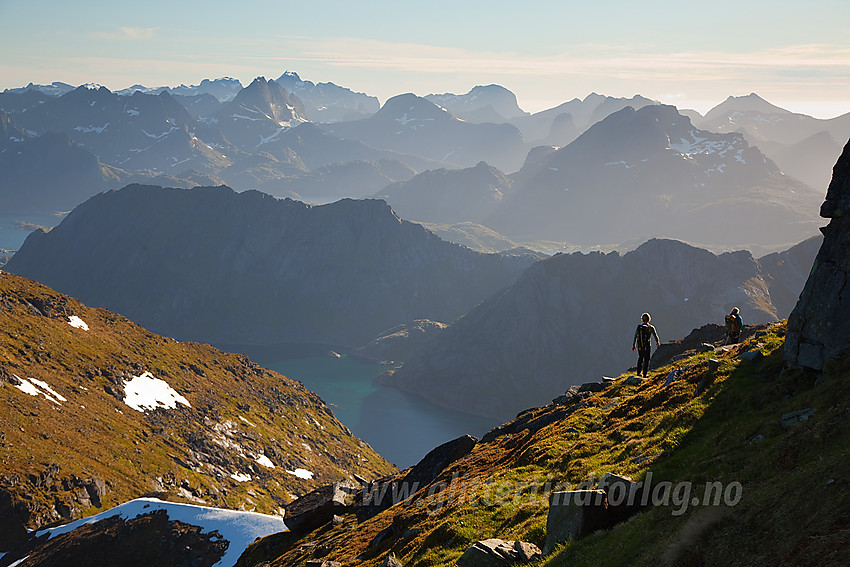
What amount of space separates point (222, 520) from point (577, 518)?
6164 centimetres

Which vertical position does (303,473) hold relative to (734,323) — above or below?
below

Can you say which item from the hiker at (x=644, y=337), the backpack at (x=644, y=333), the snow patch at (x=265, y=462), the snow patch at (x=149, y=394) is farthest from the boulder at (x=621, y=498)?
the snow patch at (x=149, y=394)

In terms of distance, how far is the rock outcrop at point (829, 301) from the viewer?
23094 millimetres

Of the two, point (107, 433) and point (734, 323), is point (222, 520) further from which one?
point (107, 433)

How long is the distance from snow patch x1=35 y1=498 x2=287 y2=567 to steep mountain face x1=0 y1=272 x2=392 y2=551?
2593 cm

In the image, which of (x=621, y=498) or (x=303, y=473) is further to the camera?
(x=303, y=473)

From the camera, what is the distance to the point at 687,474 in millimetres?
20172

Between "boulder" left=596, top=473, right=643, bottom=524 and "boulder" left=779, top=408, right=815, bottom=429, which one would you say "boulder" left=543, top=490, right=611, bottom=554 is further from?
"boulder" left=779, top=408, right=815, bottom=429

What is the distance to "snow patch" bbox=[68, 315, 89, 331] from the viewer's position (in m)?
181

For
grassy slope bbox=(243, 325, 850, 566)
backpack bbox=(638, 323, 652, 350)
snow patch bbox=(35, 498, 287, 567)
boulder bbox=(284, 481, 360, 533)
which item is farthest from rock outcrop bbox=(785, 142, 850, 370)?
snow patch bbox=(35, 498, 287, 567)

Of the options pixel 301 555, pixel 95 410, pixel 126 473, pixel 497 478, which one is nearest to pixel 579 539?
pixel 497 478

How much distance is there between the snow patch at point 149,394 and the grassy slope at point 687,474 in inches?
5446

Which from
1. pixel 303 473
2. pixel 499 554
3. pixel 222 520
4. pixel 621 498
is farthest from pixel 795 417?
pixel 303 473

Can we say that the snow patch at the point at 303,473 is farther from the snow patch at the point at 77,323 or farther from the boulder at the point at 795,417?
the boulder at the point at 795,417
